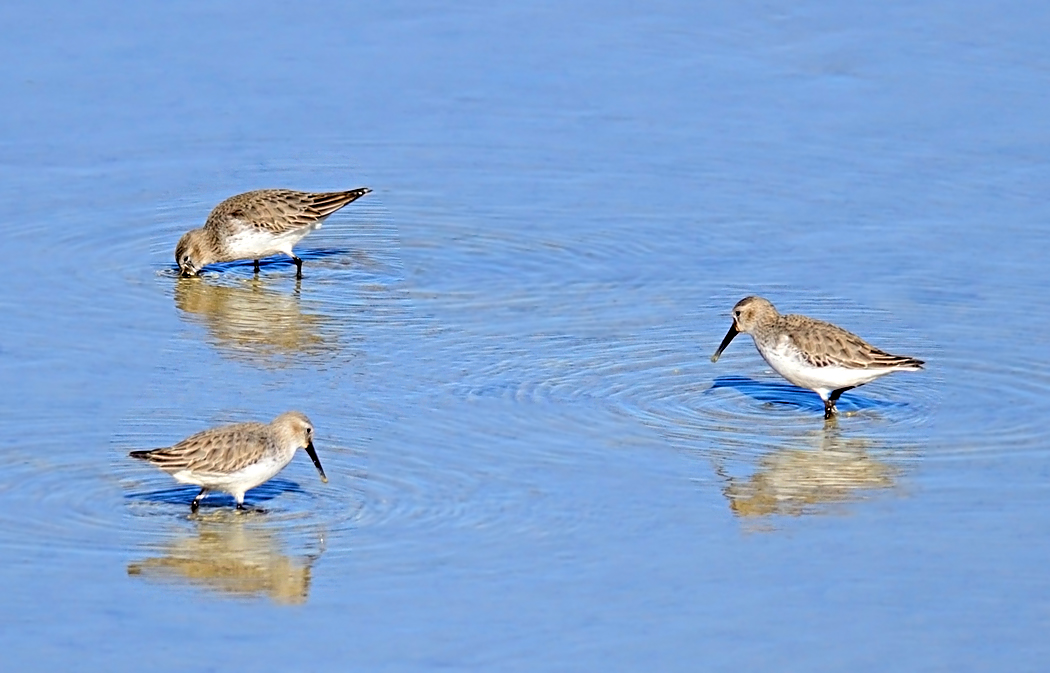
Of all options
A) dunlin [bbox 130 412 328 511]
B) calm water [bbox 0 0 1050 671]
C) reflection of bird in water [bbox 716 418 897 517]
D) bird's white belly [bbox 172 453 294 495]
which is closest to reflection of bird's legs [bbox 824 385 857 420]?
calm water [bbox 0 0 1050 671]

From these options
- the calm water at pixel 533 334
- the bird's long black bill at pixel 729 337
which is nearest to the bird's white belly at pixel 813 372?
the calm water at pixel 533 334

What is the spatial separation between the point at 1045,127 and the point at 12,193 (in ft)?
31.4

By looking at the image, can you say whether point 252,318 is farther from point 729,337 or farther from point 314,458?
point 314,458

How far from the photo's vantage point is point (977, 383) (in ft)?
44.6

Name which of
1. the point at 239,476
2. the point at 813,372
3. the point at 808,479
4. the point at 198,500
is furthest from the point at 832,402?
the point at 198,500

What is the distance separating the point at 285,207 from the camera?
17.0m

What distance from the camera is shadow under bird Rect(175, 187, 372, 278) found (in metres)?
16.5

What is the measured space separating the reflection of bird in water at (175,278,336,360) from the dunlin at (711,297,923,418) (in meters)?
3.21

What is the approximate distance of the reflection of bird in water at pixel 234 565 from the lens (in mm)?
10117

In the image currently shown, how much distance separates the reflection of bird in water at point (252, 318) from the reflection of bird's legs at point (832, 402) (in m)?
3.56

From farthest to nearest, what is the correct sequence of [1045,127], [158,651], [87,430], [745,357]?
[1045,127], [745,357], [87,430], [158,651]

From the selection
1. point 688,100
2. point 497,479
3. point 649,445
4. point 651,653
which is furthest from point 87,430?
point 688,100

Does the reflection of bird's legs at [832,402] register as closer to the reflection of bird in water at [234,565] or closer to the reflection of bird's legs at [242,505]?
the reflection of bird's legs at [242,505]

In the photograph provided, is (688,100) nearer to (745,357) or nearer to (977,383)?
(745,357)
